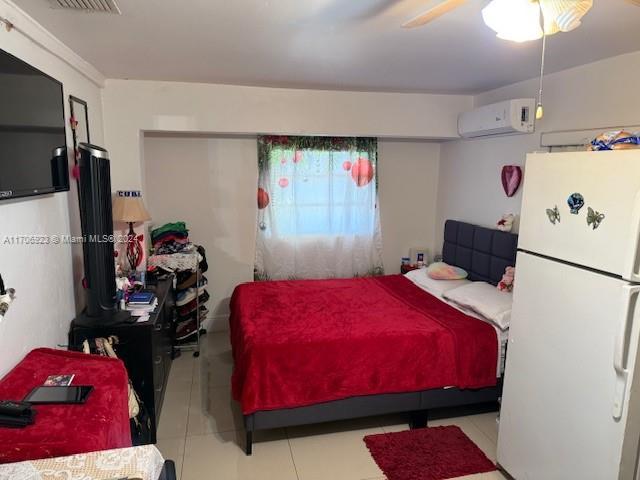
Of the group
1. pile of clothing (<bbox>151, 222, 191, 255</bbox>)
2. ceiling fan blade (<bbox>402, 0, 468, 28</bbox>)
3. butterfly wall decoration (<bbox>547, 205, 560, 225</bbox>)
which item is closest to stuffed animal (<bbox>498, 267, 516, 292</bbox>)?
butterfly wall decoration (<bbox>547, 205, 560, 225</bbox>)

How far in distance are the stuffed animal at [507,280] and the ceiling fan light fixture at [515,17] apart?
6.79ft

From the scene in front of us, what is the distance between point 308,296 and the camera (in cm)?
348

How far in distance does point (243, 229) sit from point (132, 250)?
1.26 meters

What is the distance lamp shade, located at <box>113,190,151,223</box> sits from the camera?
3.05 meters

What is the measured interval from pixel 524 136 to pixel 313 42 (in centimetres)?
195

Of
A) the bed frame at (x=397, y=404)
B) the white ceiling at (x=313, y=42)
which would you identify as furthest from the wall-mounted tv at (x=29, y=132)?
the bed frame at (x=397, y=404)

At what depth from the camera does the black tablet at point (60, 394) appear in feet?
5.32

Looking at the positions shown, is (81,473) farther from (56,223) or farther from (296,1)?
(296,1)

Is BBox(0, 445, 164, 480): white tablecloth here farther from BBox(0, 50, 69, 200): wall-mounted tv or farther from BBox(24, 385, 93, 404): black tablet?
BBox(0, 50, 69, 200): wall-mounted tv

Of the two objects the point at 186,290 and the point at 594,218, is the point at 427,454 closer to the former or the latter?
the point at 594,218

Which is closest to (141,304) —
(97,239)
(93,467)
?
(97,239)

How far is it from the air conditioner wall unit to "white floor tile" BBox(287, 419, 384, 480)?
239 centimetres

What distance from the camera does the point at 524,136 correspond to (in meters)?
3.36

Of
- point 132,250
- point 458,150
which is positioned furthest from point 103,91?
point 458,150
